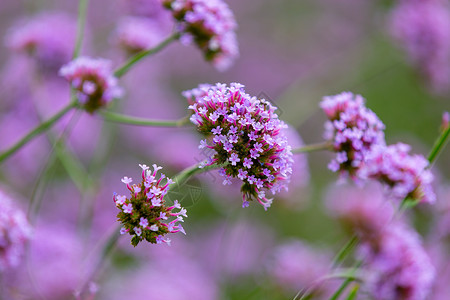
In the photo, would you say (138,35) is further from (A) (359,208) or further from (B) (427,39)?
(B) (427,39)

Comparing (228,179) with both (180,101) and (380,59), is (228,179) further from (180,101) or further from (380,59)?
(180,101)

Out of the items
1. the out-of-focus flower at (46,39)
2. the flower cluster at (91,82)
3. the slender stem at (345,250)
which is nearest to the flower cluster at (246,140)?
the slender stem at (345,250)

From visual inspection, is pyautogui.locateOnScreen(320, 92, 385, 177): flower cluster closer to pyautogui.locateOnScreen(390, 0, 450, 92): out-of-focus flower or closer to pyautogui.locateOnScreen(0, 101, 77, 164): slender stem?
pyautogui.locateOnScreen(0, 101, 77, 164): slender stem

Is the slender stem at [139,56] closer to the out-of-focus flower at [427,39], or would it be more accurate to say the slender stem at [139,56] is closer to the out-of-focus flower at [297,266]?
the out-of-focus flower at [297,266]

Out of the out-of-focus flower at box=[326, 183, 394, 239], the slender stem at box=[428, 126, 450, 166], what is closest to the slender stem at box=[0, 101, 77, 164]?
the slender stem at box=[428, 126, 450, 166]

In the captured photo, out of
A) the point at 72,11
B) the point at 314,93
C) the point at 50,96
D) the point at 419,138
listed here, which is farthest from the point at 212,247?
the point at 72,11

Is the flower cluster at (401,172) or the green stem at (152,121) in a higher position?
the green stem at (152,121)
